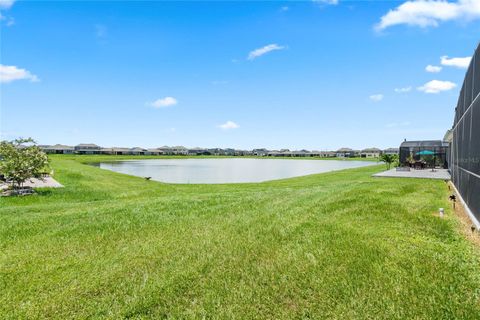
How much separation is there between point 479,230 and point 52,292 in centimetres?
908

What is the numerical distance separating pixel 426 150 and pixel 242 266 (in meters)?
39.1

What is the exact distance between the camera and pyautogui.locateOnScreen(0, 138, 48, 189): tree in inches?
579

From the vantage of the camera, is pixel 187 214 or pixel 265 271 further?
pixel 187 214

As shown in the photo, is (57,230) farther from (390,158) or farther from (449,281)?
(390,158)

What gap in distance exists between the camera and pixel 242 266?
525cm

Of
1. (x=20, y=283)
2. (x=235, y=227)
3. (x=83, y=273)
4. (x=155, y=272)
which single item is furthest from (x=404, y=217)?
(x=20, y=283)

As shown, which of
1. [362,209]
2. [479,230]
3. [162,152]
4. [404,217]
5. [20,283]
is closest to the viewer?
[20,283]

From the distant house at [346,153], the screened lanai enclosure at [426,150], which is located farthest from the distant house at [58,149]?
the screened lanai enclosure at [426,150]

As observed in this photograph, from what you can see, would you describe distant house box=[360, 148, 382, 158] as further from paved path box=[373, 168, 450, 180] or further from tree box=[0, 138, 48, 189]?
tree box=[0, 138, 48, 189]

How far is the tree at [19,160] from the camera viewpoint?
48.2 feet

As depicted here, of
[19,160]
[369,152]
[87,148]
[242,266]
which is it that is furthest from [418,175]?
[87,148]

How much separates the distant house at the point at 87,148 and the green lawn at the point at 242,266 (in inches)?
6540

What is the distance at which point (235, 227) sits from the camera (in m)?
7.76

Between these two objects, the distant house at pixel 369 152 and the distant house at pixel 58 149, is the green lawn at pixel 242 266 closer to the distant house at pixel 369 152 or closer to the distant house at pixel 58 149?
the distant house at pixel 58 149
